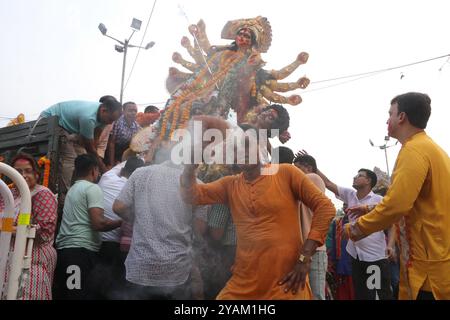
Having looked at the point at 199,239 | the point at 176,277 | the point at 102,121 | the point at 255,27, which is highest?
the point at 255,27

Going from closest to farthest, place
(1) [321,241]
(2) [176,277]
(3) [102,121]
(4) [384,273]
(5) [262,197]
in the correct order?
(1) [321,241] → (5) [262,197] → (2) [176,277] → (3) [102,121] → (4) [384,273]

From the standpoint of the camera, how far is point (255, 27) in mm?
5062

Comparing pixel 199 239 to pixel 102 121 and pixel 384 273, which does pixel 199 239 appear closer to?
pixel 102 121

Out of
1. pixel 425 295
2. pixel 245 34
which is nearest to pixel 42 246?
pixel 425 295

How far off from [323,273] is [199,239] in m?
0.90

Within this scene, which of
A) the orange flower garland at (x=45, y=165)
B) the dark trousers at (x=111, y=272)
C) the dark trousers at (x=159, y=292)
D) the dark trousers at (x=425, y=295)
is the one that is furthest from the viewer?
the orange flower garland at (x=45, y=165)

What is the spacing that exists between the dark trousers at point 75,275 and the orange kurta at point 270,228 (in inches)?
43.7

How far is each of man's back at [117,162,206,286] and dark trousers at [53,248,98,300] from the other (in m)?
0.50

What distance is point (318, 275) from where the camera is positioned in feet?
9.56

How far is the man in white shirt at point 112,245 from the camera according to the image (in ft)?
10.0

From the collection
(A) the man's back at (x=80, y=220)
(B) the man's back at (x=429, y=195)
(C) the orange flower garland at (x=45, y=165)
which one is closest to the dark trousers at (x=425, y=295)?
(B) the man's back at (x=429, y=195)

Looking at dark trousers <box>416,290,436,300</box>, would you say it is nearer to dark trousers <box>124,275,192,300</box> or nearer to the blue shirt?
dark trousers <box>124,275,192,300</box>

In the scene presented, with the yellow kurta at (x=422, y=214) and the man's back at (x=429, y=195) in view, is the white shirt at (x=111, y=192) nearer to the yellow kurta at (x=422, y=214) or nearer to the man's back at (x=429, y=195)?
the yellow kurta at (x=422, y=214)

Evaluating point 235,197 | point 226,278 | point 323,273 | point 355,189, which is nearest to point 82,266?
point 226,278
